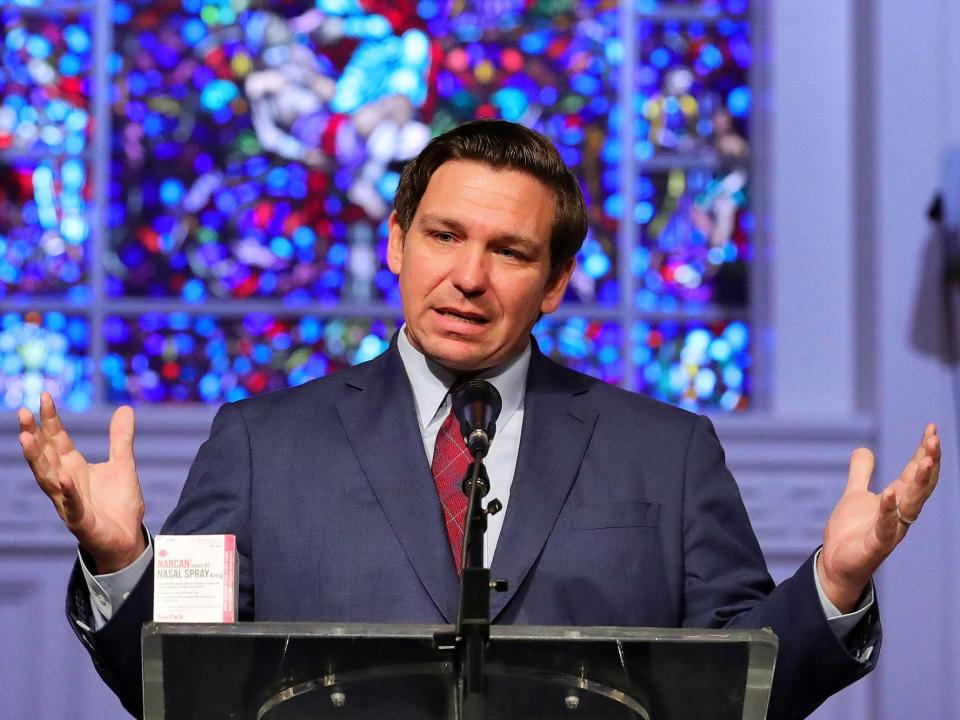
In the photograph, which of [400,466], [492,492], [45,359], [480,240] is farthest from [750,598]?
[45,359]

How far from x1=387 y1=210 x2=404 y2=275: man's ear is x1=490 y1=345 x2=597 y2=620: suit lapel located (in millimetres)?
266

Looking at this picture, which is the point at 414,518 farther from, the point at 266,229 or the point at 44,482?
the point at 266,229

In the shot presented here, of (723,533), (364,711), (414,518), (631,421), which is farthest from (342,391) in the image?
(364,711)

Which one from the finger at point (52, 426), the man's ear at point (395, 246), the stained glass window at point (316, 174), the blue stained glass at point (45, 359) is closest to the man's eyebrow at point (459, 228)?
the man's ear at point (395, 246)

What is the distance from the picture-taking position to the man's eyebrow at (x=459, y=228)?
7.02 ft

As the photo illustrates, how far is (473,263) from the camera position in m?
2.12

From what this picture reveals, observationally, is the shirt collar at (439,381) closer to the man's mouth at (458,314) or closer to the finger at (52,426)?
the man's mouth at (458,314)

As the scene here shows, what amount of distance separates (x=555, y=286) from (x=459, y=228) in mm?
259

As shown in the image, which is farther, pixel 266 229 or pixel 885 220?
pixel 266 229

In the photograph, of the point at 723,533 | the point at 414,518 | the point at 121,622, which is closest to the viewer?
the point at 121,622

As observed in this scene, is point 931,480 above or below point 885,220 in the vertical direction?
below

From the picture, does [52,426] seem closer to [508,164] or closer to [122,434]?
[122,434]

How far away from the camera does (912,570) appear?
3.88 meters

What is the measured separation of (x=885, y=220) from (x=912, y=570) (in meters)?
0.98
